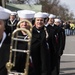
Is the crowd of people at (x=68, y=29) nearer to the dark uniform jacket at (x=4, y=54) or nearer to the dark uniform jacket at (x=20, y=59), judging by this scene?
the dark uniform jacket at (x=20, y=59)

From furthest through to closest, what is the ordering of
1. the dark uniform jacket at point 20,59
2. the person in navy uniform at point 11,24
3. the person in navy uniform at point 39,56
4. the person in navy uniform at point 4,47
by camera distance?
the person in navy uniform at point 11,24
the person in navy uniform at point 39,56
the dark uniform jacket at point 20,59
the person in navy uniform at point 4,47

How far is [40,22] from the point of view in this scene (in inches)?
283

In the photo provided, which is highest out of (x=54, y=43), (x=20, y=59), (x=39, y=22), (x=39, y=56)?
(x=39, y=22)

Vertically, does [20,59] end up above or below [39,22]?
below

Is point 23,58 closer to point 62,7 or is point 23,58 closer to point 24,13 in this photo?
point 24,13

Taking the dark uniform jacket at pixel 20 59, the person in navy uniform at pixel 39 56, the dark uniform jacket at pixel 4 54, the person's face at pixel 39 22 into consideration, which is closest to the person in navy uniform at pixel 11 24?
the person's face at pixel 39 22

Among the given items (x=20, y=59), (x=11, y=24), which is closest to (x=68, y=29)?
(x=11, y=24)

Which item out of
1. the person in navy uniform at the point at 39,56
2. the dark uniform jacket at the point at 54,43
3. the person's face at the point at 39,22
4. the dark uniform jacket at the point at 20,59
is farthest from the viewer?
the dark uniform jacket at the point at 54,43

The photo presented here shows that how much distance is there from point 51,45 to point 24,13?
2844mm

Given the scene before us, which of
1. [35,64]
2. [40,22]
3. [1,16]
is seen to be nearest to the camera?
[1,16]

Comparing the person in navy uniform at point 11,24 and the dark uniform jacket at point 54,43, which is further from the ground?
the person in navy uniform at point 11,24

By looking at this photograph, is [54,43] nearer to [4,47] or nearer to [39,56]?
[39,56]

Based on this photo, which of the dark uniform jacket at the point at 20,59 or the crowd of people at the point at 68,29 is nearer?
the dark uniform jacket at the point at 20,59

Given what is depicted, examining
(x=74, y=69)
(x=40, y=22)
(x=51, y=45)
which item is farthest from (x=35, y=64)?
(x=74, y=69)
